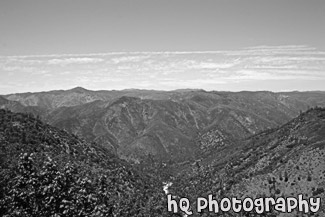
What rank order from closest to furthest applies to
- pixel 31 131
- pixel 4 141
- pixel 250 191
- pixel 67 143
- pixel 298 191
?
pixel 298 191
pixel 250 191
pixel 4 141
pixel 31 131
pixel 67 143

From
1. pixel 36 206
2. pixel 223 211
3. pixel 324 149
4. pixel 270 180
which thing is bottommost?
pixel 223 211

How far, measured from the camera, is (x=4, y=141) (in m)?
98.8

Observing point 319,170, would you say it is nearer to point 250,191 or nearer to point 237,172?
point 250,191

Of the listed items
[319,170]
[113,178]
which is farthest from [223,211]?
[113,178]

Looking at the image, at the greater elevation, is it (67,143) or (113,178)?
(67,143)

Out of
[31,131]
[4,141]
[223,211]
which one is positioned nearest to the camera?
[223,211]

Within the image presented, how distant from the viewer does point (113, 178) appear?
120 metres

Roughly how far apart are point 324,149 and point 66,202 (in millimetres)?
83363

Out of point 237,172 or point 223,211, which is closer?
point 223,211

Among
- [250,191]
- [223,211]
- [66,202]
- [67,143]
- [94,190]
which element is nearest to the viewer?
[66,202]

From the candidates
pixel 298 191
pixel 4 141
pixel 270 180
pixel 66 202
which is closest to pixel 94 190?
pixel 66 202

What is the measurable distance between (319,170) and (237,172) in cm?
4171

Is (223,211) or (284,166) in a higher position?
(284,166)

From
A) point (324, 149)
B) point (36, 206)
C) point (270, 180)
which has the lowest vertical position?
point (270, 180)
